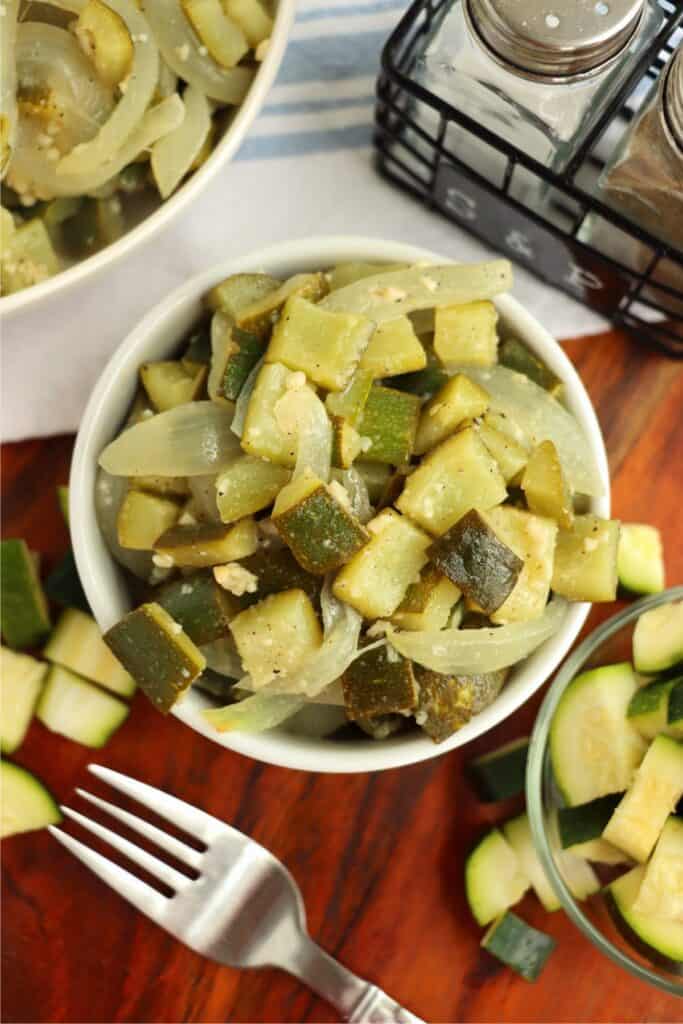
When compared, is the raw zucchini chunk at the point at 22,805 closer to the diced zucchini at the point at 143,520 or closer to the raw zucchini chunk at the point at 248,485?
the diced zucchini at the point at 143,520

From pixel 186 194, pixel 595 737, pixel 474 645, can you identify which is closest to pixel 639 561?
pixel 595 737

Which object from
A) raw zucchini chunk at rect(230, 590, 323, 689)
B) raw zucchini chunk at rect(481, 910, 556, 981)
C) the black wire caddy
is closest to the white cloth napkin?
the black wire caddy

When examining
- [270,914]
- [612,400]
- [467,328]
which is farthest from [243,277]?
[270,914]

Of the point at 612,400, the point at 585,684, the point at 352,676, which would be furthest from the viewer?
the point at 612,400

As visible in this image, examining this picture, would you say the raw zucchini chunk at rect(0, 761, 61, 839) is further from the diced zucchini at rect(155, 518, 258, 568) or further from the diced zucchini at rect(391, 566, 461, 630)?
the diced zucchini at rect(391, 566, 461, 630)

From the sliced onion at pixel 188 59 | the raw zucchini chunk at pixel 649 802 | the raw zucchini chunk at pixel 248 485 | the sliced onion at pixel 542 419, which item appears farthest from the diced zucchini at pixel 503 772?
the sliced onion at pixel 188 59

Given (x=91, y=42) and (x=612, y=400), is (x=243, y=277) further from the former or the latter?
(x=612, y=400)

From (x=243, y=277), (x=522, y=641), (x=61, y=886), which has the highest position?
(x=243, y=277)
